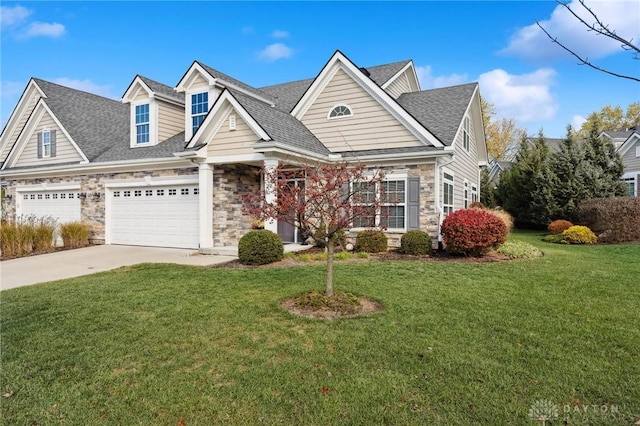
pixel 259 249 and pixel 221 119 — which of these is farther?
pixel 221 119

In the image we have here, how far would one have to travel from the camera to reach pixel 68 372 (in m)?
3.74

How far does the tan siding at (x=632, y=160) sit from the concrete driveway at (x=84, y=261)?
2484 cm

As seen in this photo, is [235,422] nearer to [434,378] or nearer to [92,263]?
[434,378]

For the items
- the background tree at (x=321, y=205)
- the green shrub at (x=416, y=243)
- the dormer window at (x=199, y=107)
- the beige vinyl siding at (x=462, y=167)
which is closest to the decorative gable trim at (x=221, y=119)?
the dormer window at (x=199, y=107)

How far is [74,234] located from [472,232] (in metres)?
14.2

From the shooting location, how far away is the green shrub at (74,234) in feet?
47.4

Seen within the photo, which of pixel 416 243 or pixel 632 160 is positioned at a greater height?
pixel 632 160

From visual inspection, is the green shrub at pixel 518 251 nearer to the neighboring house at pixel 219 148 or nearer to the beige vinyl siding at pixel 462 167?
the neighboring house at pixel 219 148

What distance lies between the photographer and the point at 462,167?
600 inches

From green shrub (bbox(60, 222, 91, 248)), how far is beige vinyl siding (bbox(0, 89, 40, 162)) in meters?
8.53

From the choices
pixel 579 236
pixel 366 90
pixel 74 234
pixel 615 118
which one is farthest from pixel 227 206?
pixel 615 118

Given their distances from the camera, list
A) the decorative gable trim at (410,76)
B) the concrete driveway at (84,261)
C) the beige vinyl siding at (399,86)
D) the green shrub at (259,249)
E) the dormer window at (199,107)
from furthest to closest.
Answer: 1. the beige vinyl siding at (399,86)
2. the decorative gable trim at (410,76)
3. the dormer window at (199,107)
4. the green shrub at (259,249)
5. the concrete driveway at (84,261)

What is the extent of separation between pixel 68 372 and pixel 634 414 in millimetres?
4966

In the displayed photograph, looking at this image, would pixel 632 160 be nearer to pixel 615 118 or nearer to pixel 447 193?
pixel 447 193
